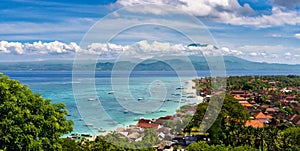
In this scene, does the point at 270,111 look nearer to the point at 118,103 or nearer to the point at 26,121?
the point at 118,103

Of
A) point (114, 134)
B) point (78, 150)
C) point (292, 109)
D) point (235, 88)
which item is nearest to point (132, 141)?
point (114, 134)

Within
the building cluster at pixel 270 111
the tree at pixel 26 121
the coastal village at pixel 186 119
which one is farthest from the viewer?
the building cluster at pixel 270 111

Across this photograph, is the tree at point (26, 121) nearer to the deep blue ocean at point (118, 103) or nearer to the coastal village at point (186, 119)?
the deep blue ocean at point (118, 103)

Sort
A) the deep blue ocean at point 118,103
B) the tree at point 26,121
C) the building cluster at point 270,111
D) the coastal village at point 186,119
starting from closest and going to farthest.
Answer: the tree at point 26,121, the coastal village at point 186,119, the deep blue ocean at point 118,103, the building cluster at point 270,111

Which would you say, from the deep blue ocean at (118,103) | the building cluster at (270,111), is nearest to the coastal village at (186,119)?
the building cluster at (270,111)

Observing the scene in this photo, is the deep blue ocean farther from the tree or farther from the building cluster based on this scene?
the building cluster

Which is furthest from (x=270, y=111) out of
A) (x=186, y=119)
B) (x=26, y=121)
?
(x=26, y=121)

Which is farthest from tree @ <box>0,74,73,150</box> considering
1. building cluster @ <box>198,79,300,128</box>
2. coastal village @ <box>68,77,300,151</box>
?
building cluster @ <box>198,79,300,128</box>

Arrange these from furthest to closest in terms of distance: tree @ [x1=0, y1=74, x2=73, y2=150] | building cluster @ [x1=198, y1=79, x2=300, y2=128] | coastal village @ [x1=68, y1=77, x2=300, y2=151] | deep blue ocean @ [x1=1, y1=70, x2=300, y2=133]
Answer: building cluster @ [x1=198, y1=79, x2=300, y2=128], deep blue ocean @ [x1=1, y1=70, x2=300, y2=133], coastal village @ [x1=68, y1=77, x2=300, y2=151], tree @ [x1=0, y1=74, x2=73, y2=150]
